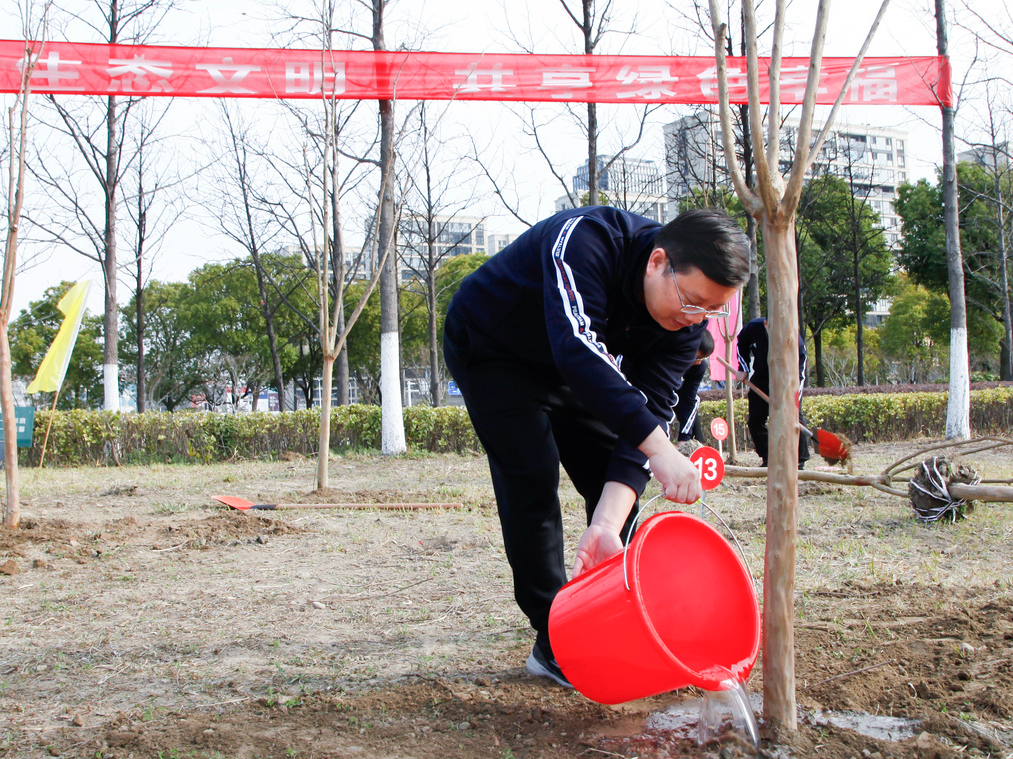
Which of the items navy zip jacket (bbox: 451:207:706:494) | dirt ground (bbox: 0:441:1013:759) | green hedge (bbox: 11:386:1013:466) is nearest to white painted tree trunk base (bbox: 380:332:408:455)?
green hedge (bbox: 11:386:1013:466)

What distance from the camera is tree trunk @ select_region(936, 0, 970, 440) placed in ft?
35.0

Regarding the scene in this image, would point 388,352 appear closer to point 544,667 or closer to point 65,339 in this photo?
point 65,339

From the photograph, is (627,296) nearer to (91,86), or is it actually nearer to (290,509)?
(290,509)

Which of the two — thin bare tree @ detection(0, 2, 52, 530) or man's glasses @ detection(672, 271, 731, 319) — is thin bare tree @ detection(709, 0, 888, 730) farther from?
thin bare tree @ detection(0, 2, 52, 530)

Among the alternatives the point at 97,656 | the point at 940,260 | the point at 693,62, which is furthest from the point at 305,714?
the point at 940,260

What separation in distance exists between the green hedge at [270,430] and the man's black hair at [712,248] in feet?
29.5

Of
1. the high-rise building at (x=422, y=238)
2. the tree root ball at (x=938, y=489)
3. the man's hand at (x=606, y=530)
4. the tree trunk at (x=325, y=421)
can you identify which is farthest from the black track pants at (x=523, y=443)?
the high-rise building at (x=422, y=238)

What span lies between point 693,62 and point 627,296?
7.72 m

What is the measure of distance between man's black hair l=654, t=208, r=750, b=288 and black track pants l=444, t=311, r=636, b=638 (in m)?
0.57

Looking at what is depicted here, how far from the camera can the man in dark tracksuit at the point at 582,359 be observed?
1636 millimetres

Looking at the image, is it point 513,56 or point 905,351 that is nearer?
point 513,56

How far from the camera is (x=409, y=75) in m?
8.16

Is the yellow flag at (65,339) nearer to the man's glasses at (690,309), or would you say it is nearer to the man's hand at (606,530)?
the man's hand at (606,530)

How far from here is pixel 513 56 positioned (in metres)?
8.38
